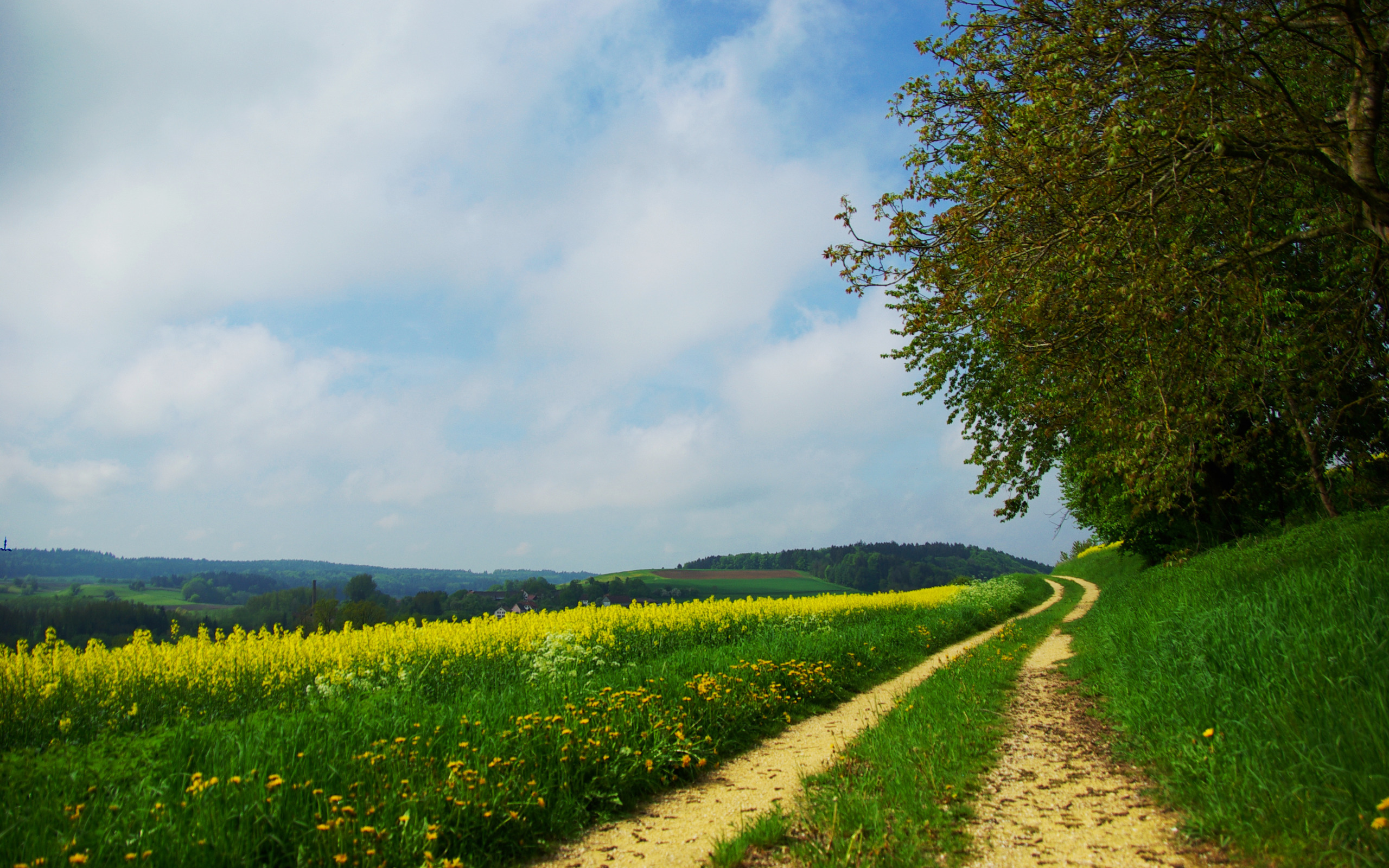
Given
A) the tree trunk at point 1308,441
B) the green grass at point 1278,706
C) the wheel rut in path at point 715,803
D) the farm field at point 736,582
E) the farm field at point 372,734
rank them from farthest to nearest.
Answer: the farm field at point 736,582, the tree trunk at point 1308,441, the wheel rut in path at point 715,803, the farm field at point 372,734, the green grass at point 1278,706

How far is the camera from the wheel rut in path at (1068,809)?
3.72 metres

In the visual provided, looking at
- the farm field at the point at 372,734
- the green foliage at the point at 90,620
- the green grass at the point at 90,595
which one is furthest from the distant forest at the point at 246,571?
the farm field at the point at 372,734

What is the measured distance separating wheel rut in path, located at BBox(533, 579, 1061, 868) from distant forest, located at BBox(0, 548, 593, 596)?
159 ft

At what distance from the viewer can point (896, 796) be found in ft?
15.0

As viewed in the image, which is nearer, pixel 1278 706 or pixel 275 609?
pixel 1278 706

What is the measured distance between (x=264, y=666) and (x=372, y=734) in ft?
16.2

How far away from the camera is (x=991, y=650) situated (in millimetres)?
12625

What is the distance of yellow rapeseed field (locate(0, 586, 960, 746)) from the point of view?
704cm

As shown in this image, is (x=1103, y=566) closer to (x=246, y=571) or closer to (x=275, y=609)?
(x=275, y=609)

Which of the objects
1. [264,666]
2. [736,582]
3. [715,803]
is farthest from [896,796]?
[736,582]

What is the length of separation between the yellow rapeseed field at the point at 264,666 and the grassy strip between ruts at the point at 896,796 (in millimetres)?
3858

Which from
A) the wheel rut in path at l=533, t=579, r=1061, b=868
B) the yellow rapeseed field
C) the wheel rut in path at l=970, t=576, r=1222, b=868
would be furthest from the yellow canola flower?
the wheel rut in path at l=533, t=579, r=1061, b=868

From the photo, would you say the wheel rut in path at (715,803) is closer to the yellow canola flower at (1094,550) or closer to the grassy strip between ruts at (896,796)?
the grassy strip between ruts at (896,796)

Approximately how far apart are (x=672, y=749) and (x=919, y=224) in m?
6.31
